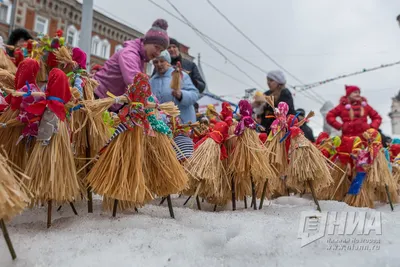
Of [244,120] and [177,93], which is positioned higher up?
[177,93]

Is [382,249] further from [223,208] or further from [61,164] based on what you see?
[61,164]

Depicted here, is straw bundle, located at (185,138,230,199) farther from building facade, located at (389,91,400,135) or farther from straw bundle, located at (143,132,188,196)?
building facade, located at (389,91,400,135)

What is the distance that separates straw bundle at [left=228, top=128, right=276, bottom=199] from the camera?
2.12 metres

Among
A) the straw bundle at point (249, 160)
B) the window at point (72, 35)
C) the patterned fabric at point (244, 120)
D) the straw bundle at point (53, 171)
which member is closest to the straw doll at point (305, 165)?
the straw bundle at point (249, 160)

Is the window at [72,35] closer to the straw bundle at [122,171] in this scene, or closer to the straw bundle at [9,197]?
the straw bundle at [122,171]

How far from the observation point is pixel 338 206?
246 cm

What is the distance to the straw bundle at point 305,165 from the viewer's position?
2199 mm

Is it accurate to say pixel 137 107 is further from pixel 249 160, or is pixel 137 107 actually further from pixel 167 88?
pixel 167 88

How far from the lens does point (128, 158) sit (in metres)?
1.66

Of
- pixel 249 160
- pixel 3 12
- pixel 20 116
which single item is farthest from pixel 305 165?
pixel 3 12

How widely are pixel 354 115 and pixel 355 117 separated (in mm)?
25

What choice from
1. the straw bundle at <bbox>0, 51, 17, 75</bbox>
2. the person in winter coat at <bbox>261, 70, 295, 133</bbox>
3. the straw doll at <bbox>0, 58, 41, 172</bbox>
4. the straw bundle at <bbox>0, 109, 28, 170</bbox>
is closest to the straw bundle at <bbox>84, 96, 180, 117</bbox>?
the straw doll at <bbox>0, 58, 41, 172</bbox>

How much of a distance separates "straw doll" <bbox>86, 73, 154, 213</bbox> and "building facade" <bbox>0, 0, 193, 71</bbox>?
42.8ft

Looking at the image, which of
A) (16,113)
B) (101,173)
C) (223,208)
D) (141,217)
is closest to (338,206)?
(223,208)
